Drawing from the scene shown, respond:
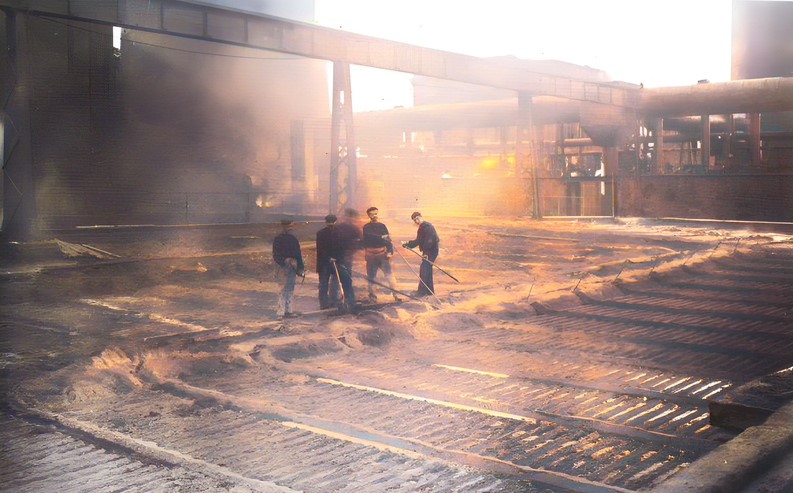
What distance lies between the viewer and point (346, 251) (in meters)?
11.7

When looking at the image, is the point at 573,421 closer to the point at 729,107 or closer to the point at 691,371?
the point at 691,371

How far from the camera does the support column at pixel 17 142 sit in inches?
790

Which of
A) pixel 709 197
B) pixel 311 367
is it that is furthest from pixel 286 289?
pixel 709 197

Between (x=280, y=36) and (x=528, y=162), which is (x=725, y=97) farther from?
(x=280, y=36)

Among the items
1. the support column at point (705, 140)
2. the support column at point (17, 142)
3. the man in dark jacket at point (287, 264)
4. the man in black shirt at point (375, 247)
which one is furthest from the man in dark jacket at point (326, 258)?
the support column at point (705, 140)

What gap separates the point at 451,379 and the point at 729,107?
30.9m

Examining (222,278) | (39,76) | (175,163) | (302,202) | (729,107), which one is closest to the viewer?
(222,278)

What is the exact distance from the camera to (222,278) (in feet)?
57.6

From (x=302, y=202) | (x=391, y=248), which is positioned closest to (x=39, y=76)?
(x=302, y=202)

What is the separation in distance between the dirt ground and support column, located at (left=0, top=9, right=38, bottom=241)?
9.40 feet

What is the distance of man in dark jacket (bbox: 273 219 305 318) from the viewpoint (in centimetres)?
1094

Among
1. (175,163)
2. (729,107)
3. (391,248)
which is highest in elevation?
(729,107)

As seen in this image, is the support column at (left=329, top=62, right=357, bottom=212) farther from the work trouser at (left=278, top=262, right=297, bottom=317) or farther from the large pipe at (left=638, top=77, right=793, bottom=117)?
the large pipe at (left=638, top=77, right=793, bottom=117)

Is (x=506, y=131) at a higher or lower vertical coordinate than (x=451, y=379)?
higher
